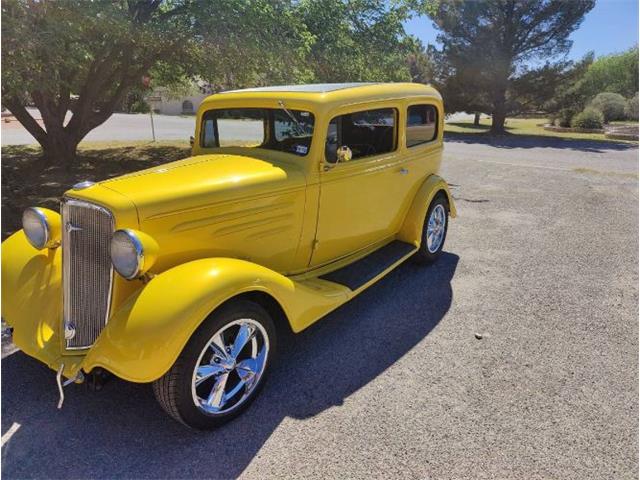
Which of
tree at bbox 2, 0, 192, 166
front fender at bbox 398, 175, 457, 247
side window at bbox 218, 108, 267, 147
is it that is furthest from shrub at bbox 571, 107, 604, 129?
side window at bbox 218, 108, 267, 147

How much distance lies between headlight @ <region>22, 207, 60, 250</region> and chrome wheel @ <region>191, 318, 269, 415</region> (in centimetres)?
152

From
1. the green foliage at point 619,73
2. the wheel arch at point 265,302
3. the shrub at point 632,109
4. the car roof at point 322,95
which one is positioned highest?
the green foliage at point 619,73

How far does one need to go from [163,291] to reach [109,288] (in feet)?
1.49

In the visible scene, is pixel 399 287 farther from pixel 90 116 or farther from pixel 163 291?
pixel 90 116

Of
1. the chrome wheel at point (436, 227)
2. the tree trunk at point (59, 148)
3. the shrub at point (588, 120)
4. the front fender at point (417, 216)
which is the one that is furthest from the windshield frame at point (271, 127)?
the shrub at point (588, 120)

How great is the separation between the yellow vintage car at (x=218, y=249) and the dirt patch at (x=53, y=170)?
3467 millimetres

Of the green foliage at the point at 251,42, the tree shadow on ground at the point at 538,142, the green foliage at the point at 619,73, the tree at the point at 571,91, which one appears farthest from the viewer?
the green foliage at the point at 619,73

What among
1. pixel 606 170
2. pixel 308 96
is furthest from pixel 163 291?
pixel 606 170

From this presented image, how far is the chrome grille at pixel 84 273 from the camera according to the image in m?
2.71

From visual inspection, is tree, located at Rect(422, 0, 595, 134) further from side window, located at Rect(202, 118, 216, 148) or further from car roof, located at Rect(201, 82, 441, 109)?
side window, located at Rect(202, 118, 216, 148)

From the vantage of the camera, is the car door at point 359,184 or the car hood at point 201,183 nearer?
the car hood at point 201,183

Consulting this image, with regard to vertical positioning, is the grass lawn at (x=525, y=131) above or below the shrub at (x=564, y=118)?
below

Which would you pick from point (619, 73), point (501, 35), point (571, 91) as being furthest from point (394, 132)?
point (619, 73)

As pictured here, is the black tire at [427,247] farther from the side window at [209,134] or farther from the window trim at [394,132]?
the side window at [209,134]
